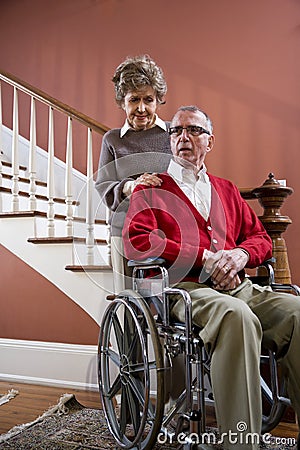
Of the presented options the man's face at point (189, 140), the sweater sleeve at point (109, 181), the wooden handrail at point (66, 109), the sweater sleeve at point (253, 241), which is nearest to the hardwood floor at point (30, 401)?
the sweater sleeve at point (109, 181)

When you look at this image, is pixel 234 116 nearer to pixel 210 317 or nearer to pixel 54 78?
pixel 54 78

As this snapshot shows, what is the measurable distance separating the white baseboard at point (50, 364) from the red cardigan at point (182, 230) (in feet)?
4.79

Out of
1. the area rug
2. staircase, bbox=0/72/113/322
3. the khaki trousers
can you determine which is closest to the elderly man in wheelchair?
the khaki trousers

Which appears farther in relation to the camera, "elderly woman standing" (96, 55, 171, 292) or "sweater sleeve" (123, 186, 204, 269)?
"elderly woman standing" (96, 55, 171, 292)

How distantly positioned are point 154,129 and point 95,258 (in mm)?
816

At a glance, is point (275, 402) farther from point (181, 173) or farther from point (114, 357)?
point (181, 173)

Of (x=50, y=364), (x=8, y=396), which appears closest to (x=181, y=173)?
(x=8, y=396)

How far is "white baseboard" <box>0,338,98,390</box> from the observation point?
9.93 ft

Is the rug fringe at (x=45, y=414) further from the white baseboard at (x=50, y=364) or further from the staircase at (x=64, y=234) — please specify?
the staircase at (x=64, y=234)

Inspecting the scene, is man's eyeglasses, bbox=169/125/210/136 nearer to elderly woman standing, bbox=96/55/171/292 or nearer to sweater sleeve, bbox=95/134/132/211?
elderly woman standing, bbox=96/55/171/292

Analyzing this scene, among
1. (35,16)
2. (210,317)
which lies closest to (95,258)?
(210,317)

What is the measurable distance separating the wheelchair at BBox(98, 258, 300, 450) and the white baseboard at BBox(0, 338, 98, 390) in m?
0.92

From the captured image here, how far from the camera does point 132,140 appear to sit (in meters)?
2.25

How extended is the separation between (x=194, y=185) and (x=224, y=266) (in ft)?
1.24
